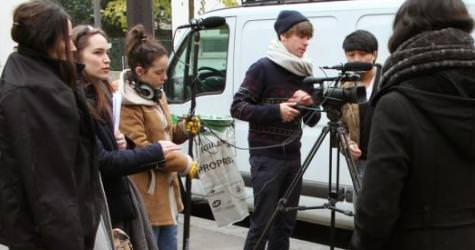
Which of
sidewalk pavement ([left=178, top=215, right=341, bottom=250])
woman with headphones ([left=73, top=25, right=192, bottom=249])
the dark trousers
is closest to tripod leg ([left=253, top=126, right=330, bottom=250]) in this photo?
the dark trousers

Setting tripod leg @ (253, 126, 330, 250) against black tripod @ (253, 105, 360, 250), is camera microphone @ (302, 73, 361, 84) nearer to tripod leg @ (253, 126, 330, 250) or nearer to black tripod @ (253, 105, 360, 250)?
black tripod @ (253, 105, 360, 250)

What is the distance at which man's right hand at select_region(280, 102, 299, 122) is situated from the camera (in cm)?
402

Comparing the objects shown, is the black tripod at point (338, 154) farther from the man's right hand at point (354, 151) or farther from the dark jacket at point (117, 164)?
the dark jacket at point (117, 164)

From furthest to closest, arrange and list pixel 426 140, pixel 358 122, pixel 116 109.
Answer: pixel 358 122
pixel 116 109
pixel 426 140

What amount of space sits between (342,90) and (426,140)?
1438mm

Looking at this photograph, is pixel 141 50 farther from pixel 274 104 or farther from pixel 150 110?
pixel 274 104

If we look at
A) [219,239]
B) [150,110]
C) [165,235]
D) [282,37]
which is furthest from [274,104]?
[219,239]

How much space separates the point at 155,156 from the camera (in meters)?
3.04

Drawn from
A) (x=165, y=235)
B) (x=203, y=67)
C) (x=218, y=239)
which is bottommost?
(x=218, y=239)

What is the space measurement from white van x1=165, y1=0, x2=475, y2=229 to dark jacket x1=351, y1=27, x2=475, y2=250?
8.74 feet

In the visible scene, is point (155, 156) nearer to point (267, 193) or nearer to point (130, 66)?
point (130, 66)

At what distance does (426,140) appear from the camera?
2244 mm

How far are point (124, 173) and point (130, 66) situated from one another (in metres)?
0.76

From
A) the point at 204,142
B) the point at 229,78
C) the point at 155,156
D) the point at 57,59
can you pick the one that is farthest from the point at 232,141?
the point at 229,78
